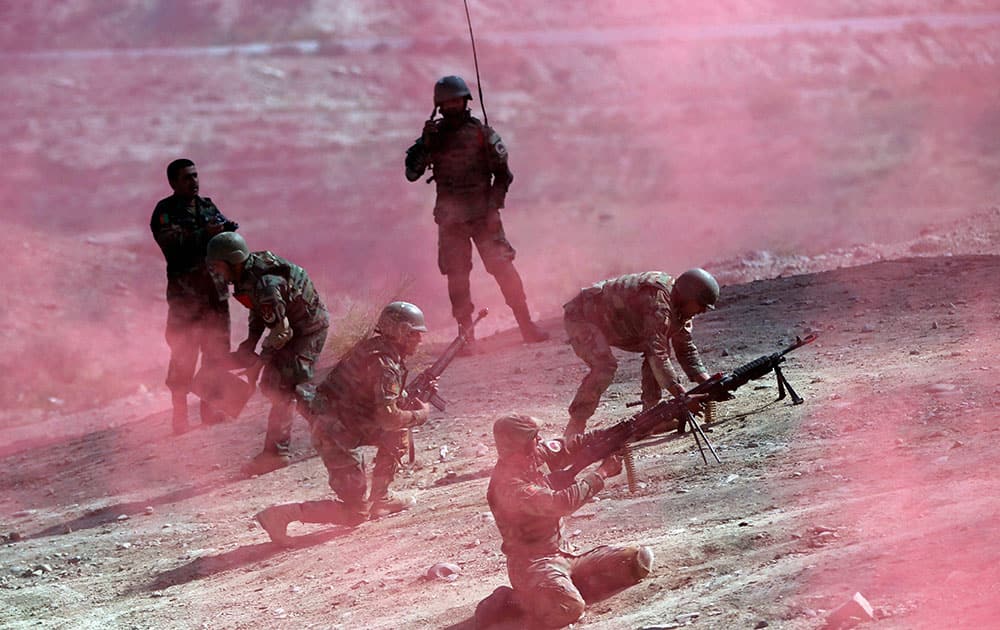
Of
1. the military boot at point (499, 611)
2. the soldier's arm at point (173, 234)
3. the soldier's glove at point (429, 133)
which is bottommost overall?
the military boot at point (499, 611)

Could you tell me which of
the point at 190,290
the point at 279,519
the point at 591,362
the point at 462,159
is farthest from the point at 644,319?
the point at 190,290

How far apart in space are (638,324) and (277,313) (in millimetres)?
2764

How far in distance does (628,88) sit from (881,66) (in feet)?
19.9

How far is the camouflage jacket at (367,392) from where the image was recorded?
1031 centimetres

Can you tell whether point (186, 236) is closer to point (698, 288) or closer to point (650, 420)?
point (698, 288)

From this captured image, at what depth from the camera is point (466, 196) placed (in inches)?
565

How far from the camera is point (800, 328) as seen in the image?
13891mm

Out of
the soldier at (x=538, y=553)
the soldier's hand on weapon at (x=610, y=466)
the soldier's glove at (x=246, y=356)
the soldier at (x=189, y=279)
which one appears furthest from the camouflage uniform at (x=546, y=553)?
the soldier at (x=189, y=279)

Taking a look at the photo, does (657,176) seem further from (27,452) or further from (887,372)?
(887,372)

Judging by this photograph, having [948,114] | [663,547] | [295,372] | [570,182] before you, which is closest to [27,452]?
[295,372]

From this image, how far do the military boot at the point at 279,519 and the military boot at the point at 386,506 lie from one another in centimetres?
56

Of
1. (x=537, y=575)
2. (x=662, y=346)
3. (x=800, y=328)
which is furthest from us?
(x=800, y=328)

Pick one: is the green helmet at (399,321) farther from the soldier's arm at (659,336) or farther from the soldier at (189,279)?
the soldier at (189,279)

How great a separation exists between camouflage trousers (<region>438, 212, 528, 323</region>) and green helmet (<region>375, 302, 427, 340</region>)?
13.4ft
